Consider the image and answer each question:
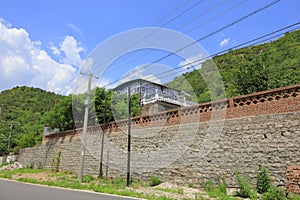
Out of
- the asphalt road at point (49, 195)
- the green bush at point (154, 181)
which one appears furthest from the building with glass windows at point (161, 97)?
the asphalt road at point (49, 195)

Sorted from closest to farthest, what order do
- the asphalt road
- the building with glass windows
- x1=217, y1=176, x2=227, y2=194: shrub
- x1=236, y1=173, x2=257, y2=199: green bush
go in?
the asphalt road < x1=236, y1=173, x2=257, y2=199: green bush < x1=217, y1=176, x2=227, y2=194: shrub < the building with glass windows

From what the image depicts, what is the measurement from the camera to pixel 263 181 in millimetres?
7355

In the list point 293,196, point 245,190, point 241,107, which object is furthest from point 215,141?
point 293,196

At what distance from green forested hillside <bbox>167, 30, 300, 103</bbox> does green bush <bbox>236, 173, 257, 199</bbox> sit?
5663 millimetres

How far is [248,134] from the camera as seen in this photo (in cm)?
822

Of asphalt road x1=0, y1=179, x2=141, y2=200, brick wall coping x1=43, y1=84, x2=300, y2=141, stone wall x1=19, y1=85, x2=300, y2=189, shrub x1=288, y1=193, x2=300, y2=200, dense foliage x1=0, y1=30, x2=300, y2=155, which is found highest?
dense foliage x1=0, y1=30, x2=300, y2=155

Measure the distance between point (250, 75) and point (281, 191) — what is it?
9.17 meters

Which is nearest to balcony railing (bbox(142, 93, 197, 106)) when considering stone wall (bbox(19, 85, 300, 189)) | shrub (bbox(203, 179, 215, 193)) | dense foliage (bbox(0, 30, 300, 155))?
dense foliage (bbox(0, 30, 300, 155))

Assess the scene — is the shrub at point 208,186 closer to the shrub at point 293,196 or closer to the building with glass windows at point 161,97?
the shrub at point 293,196

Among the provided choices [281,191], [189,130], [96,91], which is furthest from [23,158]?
[281,191]

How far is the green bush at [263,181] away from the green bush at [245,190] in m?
0.22

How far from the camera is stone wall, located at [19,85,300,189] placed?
24.5ft

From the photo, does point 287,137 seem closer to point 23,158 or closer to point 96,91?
point 96,91

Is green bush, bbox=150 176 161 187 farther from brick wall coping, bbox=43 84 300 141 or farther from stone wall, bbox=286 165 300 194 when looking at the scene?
stone wall, bbox=286 165 300 194
